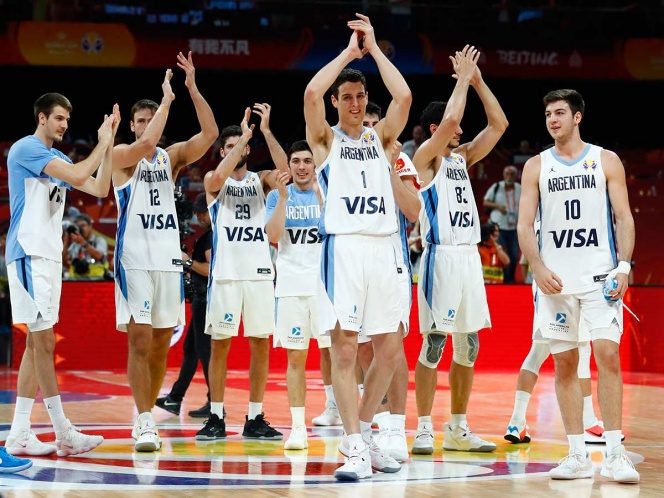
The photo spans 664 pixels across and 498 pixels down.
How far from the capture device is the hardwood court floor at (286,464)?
6230 millimetres

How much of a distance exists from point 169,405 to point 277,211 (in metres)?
3.15

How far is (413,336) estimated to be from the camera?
1570 centimetres

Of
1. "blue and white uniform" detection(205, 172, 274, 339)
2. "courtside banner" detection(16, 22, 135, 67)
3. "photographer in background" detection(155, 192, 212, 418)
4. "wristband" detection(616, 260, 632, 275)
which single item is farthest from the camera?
"courtside banner" detection(16, 22, 135, 67)

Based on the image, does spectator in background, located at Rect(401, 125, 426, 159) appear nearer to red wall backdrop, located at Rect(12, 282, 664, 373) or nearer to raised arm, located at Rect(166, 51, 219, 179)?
red wall backdrop, located at Rect(12, 282, 664, 373)

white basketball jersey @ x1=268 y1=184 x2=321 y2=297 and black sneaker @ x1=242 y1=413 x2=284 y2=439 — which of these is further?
white basketball jersey @ x1=268 y1=184 x2=321 y2=297

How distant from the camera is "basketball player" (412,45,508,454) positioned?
8.16 meters

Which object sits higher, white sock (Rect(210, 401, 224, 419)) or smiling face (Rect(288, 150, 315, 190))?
smiling face (Rect(288, 150, 315, 190))

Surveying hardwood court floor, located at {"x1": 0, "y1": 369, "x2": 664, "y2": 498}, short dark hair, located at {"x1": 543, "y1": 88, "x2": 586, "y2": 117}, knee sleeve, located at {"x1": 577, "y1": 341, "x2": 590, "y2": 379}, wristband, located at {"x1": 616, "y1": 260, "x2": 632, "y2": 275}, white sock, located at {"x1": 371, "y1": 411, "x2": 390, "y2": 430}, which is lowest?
hardwood court floor, located at {"x1": 0, "y1": 369, "x2": 664, "y2": 498}

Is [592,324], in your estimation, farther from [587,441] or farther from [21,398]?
[21,398]

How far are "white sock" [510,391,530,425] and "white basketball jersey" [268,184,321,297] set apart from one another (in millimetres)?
2021

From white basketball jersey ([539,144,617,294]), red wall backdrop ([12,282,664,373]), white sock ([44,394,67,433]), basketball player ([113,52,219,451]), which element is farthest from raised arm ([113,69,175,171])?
red wall backdrop ([12,282,664,373])

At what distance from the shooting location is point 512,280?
17.1 m

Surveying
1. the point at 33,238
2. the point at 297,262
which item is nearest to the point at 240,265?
the point at 297,262

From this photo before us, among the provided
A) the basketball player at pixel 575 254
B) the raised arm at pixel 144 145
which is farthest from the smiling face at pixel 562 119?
the raised arm at pixel 144 145
